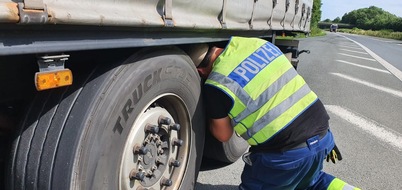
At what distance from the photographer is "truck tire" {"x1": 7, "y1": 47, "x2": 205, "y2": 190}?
179 centimetres

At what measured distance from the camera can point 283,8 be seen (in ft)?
17.2

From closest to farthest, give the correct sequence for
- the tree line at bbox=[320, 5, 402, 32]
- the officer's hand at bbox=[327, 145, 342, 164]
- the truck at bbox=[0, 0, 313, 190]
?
the truck at bbox=[0, 0, 313, 190] → the officer's hand at bbox=[327, 145, 342, 164] → the tree line at bbox=[320, 5, 402, 32]

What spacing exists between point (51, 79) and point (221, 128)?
144 cm

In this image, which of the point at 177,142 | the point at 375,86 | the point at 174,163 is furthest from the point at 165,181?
the point at 375,86

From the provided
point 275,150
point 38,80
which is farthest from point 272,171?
point 38,80

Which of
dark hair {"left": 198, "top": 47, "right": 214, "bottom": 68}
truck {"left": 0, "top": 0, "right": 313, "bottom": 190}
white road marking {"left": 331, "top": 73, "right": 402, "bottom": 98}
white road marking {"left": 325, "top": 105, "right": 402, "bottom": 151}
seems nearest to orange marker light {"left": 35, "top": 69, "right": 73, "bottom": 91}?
truck {"left": 0, "top": 0, "right": 313, "bottom": 190}

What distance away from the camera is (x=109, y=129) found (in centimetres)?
194

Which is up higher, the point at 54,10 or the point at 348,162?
the point at 54,10

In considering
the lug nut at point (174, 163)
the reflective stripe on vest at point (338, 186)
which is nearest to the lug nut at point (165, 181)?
the lug nut at point (174, 163)

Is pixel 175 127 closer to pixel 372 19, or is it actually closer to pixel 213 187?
pixel 213 187

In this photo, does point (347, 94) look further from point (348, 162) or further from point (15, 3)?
point (15, 3)

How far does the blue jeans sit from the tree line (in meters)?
97.3

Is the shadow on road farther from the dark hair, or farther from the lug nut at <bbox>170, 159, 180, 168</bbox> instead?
the dark hair

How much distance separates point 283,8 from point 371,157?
211cm
